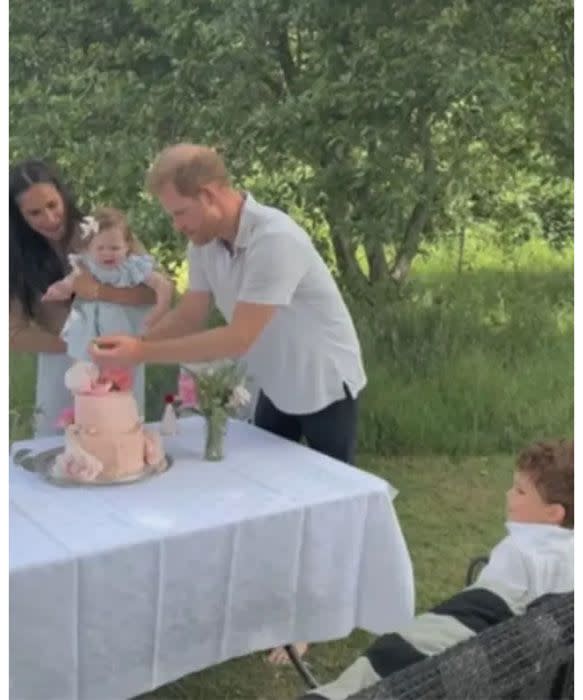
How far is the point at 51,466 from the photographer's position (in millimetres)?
2047

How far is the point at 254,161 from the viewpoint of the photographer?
4.23 meters

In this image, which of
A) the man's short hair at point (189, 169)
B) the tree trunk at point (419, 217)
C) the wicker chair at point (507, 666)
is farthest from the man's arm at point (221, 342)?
the tree trunk at point (419, 217)

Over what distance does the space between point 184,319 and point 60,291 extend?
333 mm

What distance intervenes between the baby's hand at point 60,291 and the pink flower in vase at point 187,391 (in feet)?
1.34

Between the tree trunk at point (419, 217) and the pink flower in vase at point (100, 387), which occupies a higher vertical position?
the tree trunk at point (419, 217)

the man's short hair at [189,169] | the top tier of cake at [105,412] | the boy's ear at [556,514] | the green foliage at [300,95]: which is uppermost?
the green foliage at [300,95]

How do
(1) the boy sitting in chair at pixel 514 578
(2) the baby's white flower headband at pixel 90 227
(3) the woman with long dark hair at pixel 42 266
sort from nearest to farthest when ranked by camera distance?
1. (1) the boy sitting in chair at pixel 514 578
2. (2) the baby's white flower headband at pixel 90 227
3. (3) the woman with long dark hair at pixel 42 266

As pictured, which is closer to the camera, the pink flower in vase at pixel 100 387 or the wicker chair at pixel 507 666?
the wicker chair at pixel 507 666

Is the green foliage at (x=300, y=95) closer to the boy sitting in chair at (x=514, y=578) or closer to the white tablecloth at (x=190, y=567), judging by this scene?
the white tablecloth at (x=190, y=567)

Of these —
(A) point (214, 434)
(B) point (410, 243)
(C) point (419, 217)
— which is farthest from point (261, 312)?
(B) point (410, 243)

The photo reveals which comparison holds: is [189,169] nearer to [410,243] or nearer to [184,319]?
[184,319]

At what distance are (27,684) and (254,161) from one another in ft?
9.41

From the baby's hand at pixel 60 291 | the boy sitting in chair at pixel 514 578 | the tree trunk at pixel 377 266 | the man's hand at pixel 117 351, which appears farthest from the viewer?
the tree trunk at pixel 377 266

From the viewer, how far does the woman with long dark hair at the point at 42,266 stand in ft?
8.87
